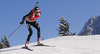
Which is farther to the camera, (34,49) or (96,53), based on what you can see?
(34,49)

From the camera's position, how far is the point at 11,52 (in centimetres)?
781

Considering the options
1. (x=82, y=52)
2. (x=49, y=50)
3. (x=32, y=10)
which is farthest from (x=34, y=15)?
(x=82, y=52)

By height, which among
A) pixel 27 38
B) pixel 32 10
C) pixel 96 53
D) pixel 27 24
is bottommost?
pixel 96 53

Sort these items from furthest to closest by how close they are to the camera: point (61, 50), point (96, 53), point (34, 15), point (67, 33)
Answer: point (67, 33)
point (34, 15)
point (61, 50)
point (96, 53)

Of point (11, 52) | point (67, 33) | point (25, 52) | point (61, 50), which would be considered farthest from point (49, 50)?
point (67, 33)

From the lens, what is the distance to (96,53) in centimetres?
762

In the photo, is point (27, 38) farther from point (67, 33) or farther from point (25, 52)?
point (67, 33)

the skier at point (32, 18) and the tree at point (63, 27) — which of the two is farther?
the tree at point (63, 27)

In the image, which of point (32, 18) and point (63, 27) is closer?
point (32, 18)

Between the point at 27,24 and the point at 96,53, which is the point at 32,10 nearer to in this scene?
the point at 27,24

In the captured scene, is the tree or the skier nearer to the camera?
the skier

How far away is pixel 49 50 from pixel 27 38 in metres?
1.58

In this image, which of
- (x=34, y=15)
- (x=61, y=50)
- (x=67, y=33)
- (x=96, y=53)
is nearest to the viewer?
(x=96, y=53)

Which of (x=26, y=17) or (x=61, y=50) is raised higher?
(x=26, y=17)
